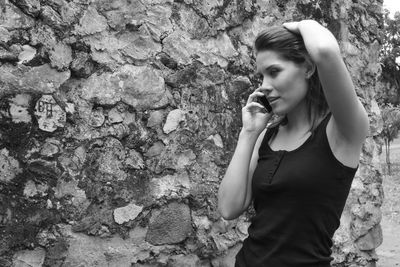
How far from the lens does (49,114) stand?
205 centimetres

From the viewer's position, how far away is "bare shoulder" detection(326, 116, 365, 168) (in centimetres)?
149

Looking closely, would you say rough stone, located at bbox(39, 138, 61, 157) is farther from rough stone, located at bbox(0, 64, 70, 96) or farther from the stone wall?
rough stone, located at bbox(0, 64, 70, 96)

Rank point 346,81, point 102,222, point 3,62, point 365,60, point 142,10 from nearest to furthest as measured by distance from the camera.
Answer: point 346,81 → point 3,62 → point 102,222 → point 142,10 → point 365,60

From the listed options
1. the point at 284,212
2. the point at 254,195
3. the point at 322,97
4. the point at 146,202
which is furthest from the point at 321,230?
the point at 146,202

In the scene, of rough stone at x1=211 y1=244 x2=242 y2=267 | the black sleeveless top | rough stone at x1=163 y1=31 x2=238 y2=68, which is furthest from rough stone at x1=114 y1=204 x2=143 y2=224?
the black sleeveless top

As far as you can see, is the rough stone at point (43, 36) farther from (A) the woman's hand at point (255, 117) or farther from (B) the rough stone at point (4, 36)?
(A) the woman's hand at point (255, 117)

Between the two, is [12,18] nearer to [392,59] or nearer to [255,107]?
[255,107]

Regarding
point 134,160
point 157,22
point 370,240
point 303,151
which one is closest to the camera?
point 303,151

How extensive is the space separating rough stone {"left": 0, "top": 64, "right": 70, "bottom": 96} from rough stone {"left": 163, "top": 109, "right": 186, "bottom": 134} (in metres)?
0.51

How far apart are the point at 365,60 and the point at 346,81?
203 centimetres

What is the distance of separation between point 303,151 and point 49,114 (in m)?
1.08

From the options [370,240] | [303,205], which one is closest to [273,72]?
[303,205]

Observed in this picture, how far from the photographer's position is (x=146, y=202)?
2287mm

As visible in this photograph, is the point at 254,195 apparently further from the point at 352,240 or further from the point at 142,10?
the point at 352,240
